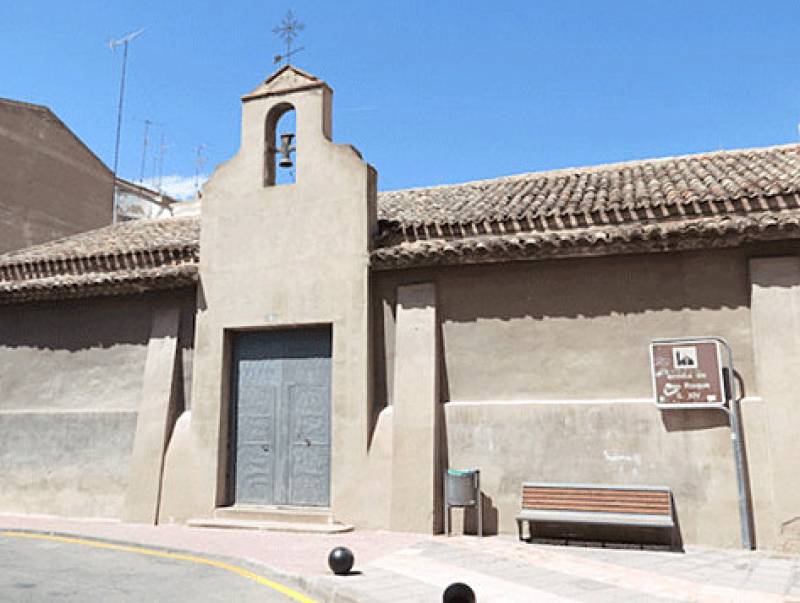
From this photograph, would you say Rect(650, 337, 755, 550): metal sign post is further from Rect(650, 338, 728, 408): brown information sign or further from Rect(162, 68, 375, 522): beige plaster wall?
Rect(162, 68, 375, 522): beige plaster wall

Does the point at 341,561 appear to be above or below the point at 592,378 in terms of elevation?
below

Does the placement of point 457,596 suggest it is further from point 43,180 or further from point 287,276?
point 43,180

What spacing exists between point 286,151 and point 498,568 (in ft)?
26.3

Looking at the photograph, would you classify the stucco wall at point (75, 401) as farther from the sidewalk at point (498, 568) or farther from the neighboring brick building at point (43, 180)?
the neighboring brick building at point (43, 180)

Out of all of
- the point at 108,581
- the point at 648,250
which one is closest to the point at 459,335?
the point at 648,250

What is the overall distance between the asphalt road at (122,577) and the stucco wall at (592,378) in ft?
12.7

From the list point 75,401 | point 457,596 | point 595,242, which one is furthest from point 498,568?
point 75,401

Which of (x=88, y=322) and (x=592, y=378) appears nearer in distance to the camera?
(x=592, y=378)

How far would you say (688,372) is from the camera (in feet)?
30.7

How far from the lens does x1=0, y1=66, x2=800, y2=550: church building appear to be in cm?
935

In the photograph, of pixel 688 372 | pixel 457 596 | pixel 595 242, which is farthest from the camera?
pixel 595 242

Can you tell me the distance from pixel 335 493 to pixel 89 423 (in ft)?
15.9

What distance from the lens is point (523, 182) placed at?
14289 mm

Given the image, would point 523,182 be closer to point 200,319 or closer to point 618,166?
point 618,166
